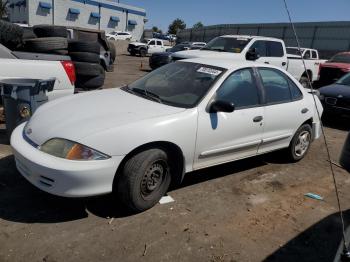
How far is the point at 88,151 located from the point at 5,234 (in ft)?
3.24

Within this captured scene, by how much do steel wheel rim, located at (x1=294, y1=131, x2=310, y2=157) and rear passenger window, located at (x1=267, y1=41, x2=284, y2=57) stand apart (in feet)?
22.1

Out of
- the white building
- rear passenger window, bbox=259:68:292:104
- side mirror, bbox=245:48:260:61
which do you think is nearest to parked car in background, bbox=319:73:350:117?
side mirror, bbox=245:48:260:61

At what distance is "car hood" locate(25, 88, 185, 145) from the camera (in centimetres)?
346

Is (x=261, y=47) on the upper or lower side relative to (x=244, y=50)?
upper

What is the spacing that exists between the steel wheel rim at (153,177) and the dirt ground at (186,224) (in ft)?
0.74

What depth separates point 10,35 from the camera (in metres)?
7.55

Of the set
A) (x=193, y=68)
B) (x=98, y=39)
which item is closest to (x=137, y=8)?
(x=98, y=39)

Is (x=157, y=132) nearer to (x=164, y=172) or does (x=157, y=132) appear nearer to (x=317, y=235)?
(x=164, y=172)

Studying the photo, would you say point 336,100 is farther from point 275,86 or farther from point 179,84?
point 179,84

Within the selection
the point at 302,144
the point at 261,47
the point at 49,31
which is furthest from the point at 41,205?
the point at 261,47

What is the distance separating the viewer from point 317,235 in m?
3.69

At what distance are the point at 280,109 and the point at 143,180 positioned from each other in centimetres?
232

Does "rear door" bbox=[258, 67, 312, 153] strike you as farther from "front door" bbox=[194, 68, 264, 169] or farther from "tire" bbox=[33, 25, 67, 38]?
"tire" bbox=[33, 25, 67, 38]

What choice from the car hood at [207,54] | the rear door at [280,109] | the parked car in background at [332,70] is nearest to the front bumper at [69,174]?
the rear door at [280,109]
